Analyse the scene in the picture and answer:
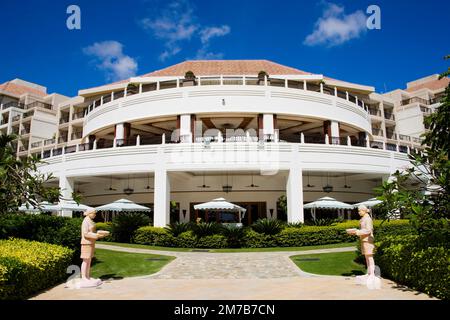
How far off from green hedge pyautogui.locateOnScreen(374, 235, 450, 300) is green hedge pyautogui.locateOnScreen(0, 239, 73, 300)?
328 inches

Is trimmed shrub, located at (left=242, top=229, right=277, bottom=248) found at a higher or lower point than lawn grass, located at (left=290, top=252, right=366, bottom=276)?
higher

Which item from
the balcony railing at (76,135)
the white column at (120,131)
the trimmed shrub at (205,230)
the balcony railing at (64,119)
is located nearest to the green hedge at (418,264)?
the trimmed shrub at (205,230)

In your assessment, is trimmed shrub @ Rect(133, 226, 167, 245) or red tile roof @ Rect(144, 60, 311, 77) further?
red tile roof @ Rect(144, 60, 311, 77)

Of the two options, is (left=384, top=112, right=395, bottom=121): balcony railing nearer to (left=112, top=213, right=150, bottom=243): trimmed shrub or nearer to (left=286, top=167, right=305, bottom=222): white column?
(left=286, top=167, right=305, bottom=222): white column

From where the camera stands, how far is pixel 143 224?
21391mm

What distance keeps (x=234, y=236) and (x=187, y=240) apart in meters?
2.46

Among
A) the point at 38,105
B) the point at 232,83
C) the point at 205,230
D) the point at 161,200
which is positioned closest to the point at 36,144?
the point at 38,105

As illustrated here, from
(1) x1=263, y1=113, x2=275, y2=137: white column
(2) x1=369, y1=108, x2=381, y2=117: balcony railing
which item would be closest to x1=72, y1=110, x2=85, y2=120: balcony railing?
(1) x1=263, y1=113, x2=275, y2=137: white column

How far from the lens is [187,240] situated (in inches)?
750

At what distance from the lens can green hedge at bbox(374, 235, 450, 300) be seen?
729 cm

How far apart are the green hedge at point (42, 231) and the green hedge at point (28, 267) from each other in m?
0.87

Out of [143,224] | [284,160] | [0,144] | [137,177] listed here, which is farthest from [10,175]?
[137,177]
